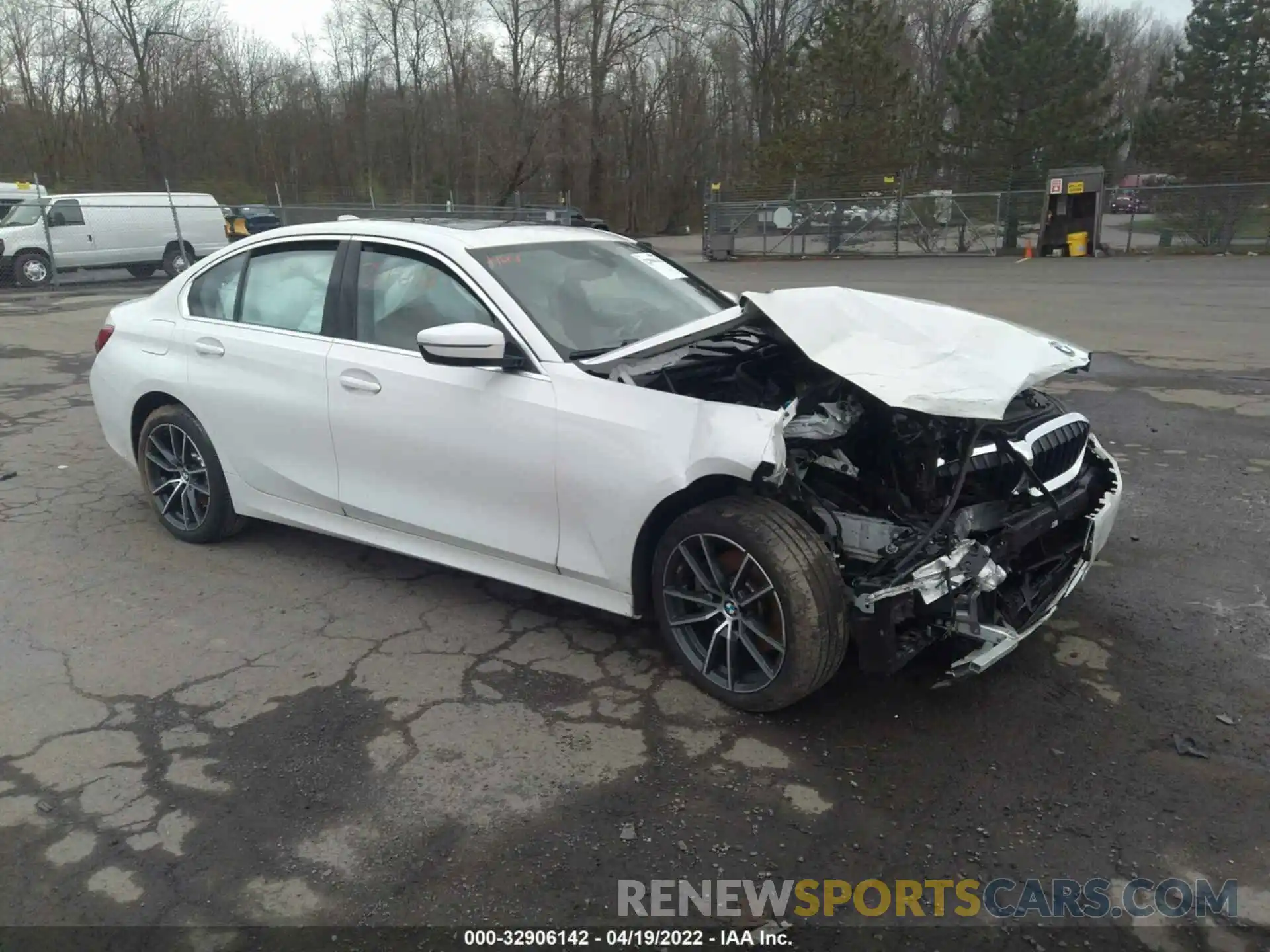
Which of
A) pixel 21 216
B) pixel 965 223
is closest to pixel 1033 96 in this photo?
pixel 965 223

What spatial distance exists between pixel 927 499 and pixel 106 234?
22.2 meters

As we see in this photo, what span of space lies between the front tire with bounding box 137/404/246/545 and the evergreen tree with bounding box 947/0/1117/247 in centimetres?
2864

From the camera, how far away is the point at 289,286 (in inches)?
183

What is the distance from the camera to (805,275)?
2295cm

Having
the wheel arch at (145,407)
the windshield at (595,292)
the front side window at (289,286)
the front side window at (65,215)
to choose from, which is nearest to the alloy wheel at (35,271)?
the front side window at (65,215)

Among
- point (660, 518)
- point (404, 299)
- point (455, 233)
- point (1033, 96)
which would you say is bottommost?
point (660, 518)

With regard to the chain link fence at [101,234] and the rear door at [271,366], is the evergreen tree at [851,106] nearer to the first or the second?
the chain link fence at [101,234]

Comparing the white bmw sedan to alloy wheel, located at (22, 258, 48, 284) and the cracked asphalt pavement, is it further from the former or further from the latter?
alloy wheel, located at (22, 258, 48, 284)

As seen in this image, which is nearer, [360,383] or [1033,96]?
[360,383]

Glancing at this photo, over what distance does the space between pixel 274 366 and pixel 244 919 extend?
267 centimetres

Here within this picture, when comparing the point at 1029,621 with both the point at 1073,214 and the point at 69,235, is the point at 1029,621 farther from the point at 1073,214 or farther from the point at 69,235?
the point at 1073,214

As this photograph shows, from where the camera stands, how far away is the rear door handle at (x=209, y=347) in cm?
475

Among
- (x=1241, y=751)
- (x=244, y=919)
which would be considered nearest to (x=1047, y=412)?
(x=1241, y=751)

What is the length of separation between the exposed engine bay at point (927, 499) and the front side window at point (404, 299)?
848mm
